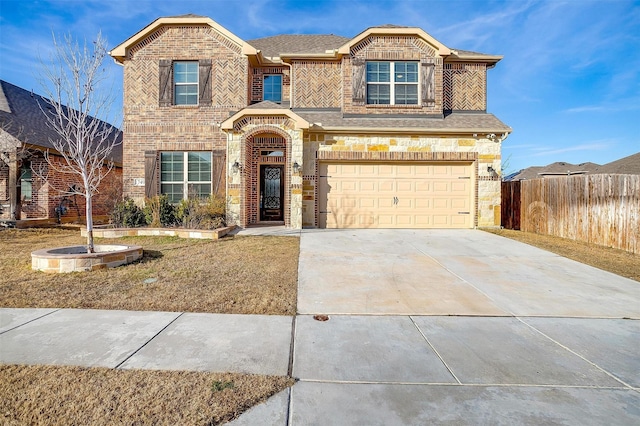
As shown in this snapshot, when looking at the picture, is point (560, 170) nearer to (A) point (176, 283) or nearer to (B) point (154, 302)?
(A) point (176, 283)

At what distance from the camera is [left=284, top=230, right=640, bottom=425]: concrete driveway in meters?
2.35

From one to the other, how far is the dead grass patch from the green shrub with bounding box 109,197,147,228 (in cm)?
849

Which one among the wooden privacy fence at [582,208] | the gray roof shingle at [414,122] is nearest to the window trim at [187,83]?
the gray roof shingle at [414,122]

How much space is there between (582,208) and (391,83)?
7.62 meters

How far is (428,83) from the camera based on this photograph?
1259 cm

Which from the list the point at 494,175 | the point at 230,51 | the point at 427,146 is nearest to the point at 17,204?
the point at 230,51

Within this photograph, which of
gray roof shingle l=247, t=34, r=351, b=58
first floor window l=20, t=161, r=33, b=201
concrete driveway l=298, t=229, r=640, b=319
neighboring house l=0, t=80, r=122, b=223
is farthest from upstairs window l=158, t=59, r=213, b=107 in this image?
concrete driveway l=298, t=229, r=640, b=319

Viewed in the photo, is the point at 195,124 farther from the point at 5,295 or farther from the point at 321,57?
the point at 5,295

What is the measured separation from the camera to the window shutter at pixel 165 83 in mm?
12516

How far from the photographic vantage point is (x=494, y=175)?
12.1 meters

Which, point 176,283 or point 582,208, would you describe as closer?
point 176,283

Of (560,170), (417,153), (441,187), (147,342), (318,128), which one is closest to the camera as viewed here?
(147,342)

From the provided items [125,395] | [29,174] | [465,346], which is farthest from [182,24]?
[465,346]

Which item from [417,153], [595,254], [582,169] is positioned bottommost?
[595,254]
